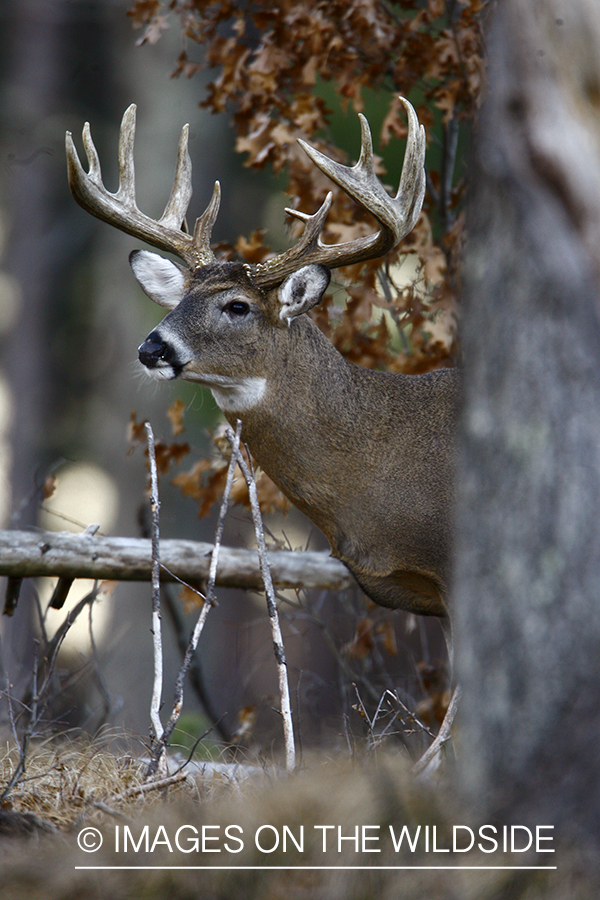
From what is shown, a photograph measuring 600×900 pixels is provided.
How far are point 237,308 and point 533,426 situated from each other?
2.15 m

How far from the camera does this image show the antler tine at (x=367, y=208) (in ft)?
14.3

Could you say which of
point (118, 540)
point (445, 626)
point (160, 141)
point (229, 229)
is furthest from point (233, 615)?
point (445, 626)

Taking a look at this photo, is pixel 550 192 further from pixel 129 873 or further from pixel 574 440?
pixel 129 873

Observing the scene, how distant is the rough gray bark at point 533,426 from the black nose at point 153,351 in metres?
1.87

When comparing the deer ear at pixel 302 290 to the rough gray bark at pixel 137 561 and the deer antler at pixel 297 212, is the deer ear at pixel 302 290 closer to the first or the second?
the deer antler at pixel 297 212

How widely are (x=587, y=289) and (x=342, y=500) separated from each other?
1893 mm

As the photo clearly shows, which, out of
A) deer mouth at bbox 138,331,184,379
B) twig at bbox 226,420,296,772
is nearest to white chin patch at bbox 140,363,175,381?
deer mouth at bbox 138,331,184,379

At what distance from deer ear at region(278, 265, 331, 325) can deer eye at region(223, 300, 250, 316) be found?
16cm

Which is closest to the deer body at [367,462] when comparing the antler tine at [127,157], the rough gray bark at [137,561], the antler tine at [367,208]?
the antler tine at [367,208]

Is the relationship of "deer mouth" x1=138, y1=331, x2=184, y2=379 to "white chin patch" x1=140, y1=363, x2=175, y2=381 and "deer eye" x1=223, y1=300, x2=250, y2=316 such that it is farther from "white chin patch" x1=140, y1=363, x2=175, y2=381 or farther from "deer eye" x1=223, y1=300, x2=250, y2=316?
"deer eye" x1=223, y1=300, x2=250, y2=316

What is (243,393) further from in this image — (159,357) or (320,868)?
(320,868)

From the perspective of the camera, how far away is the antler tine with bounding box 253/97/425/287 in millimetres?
4348

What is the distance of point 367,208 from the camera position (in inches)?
174

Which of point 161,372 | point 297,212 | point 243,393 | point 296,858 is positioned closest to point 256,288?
point 297,212
